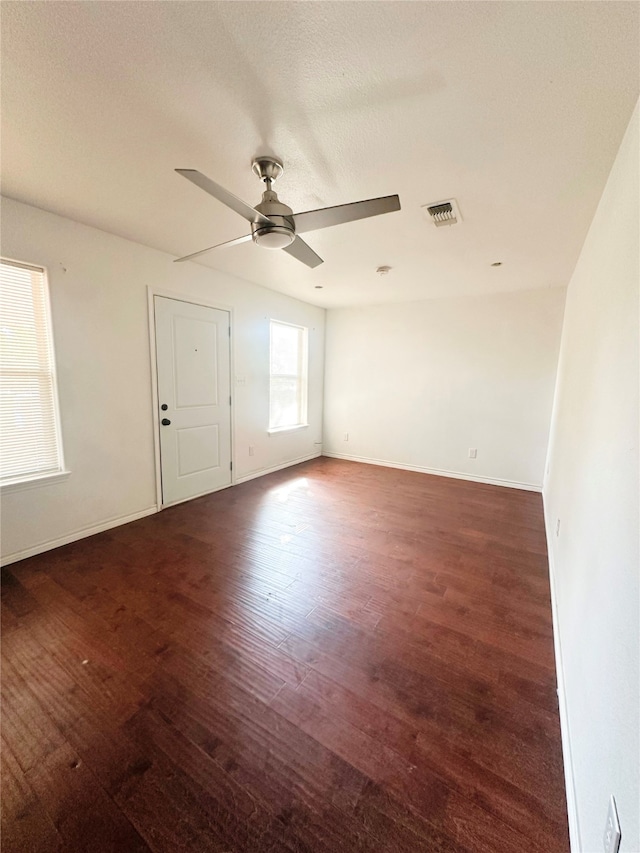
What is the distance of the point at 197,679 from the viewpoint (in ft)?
4.86

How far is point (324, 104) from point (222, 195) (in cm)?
56

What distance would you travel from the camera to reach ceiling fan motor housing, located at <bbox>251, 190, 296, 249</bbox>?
165 cm

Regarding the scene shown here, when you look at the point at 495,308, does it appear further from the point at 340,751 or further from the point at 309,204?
the point at 340,751

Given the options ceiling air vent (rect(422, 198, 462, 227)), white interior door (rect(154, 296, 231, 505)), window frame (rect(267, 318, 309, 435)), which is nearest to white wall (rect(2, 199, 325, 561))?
white interior door (rect(154, 296, 231, 505))

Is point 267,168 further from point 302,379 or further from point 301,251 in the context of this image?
point 302,379

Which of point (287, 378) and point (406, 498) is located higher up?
point (287, 378)

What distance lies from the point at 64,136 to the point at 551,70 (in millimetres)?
2125

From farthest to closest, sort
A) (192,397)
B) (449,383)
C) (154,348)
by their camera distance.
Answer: (449,383), (192,397), (154,348)

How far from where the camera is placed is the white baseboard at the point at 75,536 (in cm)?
237

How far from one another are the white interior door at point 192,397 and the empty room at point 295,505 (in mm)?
44

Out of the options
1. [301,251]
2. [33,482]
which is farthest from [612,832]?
[33,482]

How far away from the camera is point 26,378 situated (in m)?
2.35

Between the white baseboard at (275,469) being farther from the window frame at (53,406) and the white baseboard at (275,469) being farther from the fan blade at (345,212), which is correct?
the fan blade at (345,212)

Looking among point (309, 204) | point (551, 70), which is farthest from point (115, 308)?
point (551, 70)
